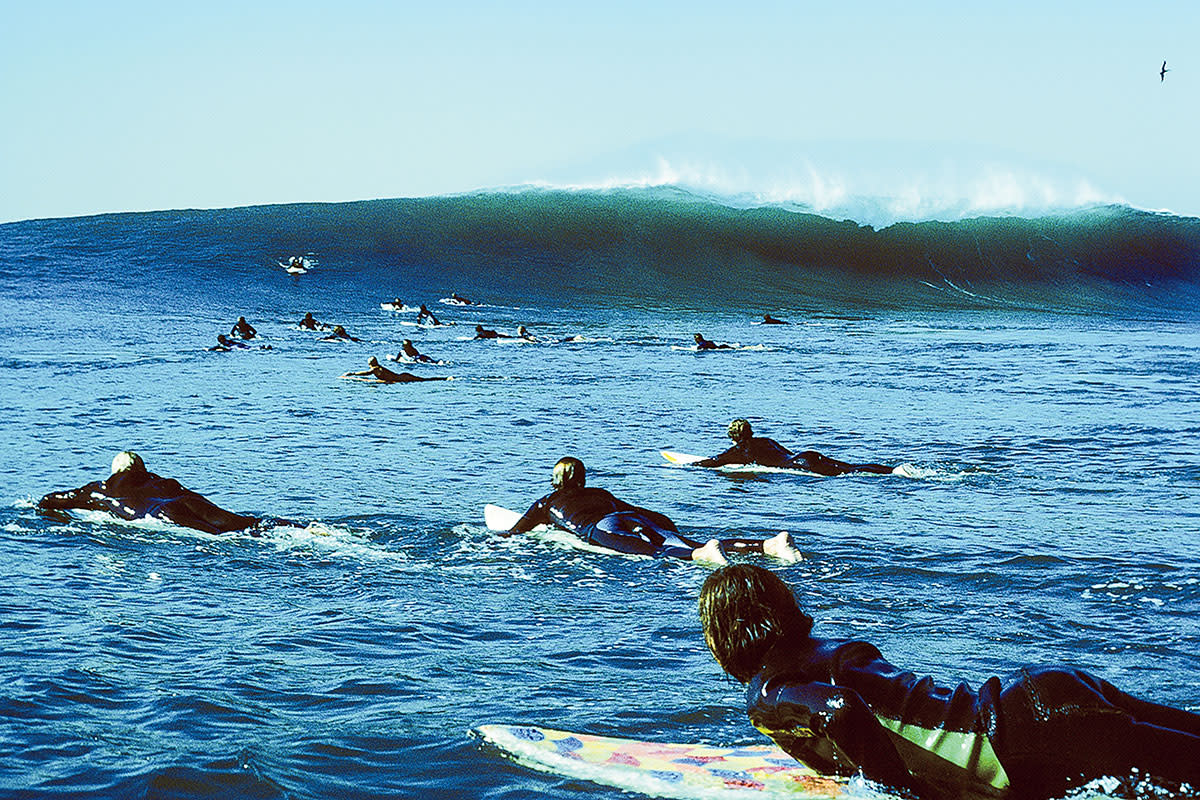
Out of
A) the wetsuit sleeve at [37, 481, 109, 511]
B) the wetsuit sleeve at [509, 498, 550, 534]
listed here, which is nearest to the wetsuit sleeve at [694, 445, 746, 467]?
the wetsuit sleeve at [509, 498, 550, 534]

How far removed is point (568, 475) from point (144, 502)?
375cm

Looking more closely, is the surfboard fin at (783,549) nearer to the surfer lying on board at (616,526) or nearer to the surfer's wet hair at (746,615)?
the surfer lying on board at (616,526)

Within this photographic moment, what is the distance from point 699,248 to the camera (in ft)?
218

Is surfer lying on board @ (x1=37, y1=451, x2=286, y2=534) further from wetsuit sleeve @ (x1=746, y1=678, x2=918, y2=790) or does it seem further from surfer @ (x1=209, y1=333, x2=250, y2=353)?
surfer @ (x1=209, y1=333, x2=250, y2=353)

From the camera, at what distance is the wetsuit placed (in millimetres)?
4102

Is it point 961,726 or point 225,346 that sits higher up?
point 225,346

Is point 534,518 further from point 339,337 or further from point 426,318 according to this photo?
point 426,318

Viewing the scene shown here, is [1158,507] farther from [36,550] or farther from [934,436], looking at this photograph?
[36,550]

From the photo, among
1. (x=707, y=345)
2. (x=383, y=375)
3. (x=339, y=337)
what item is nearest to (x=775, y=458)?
(x=383, y=375)

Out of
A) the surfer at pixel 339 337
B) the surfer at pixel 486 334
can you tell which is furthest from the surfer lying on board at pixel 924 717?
the surfer at pixel 486 334

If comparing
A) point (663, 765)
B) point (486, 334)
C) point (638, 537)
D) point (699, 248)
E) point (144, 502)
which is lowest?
point (663, 765)

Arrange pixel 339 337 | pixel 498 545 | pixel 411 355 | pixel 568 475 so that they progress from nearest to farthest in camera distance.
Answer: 1. pixel 498 545
2. pixel 568 475
3. pixel 411 355
4. pixel 339 337

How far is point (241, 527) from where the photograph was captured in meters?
10.4

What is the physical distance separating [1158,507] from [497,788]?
8773 millimetres
